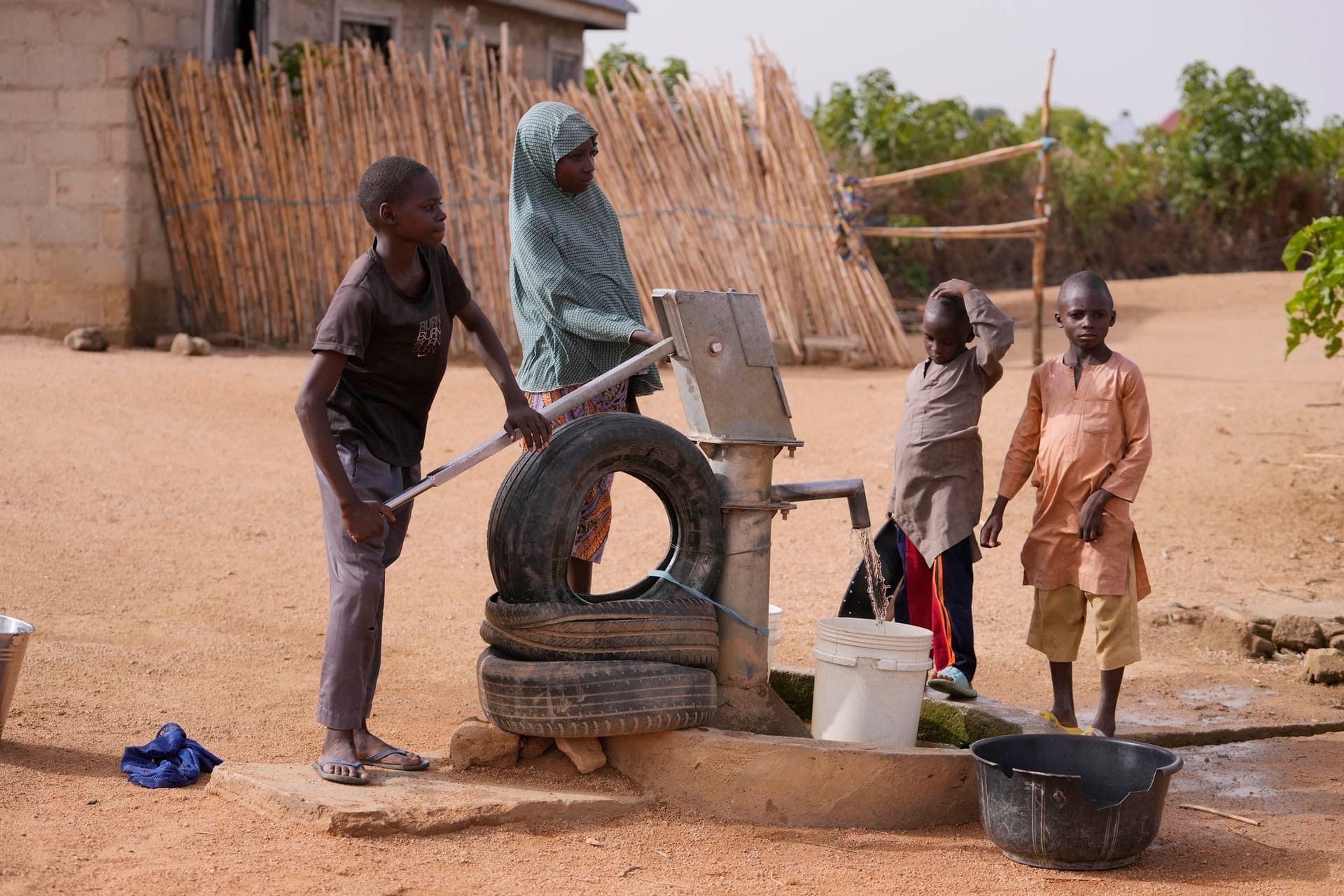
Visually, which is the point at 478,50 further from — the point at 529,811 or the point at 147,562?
the point at 529,811

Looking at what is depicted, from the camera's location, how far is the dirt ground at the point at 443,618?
328 centimetres

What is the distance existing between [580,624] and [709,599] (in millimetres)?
446

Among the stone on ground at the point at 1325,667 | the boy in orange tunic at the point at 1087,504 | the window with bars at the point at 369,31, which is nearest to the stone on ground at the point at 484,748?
the boy in orange tunic at the point at 1087,504

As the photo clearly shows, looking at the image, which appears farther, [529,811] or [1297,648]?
[1297,648]

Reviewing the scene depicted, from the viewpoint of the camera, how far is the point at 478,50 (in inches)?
458

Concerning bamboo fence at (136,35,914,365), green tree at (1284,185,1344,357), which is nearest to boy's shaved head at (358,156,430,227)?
green tree at (1284,185,1344,357)

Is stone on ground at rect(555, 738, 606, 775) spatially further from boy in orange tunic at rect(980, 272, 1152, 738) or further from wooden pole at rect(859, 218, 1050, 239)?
wooden pole at rect(859, 218, 1050, 239)

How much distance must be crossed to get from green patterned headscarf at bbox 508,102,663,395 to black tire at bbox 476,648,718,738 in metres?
1.06

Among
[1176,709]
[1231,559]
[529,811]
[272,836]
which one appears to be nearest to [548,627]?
[529,811]

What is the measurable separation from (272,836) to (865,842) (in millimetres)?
1456

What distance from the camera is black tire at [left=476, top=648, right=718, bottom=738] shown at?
3.59 m

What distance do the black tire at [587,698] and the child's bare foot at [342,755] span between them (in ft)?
1.22

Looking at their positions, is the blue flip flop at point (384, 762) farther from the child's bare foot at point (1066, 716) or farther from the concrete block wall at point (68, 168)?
the concrete block wall at point (68, 168)

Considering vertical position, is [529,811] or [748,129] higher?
[748,129]
